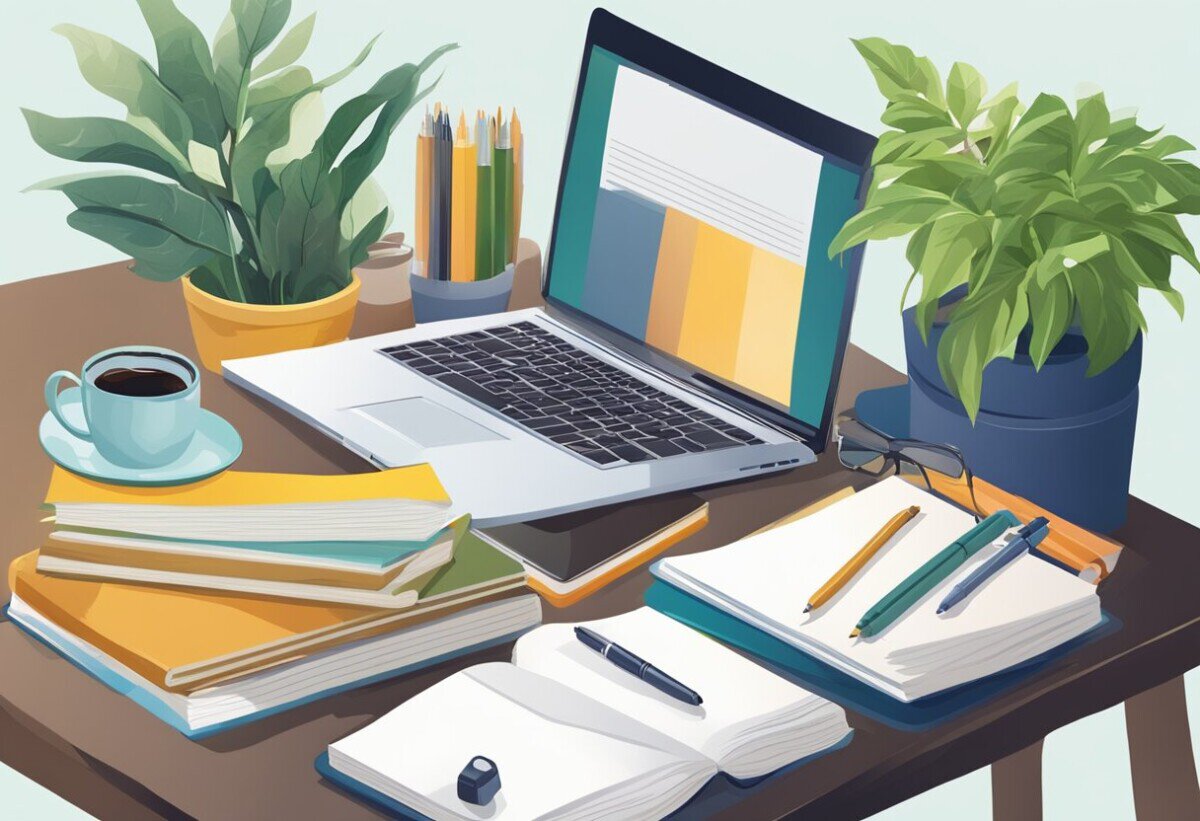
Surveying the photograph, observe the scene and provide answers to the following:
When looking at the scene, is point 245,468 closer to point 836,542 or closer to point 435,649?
point 435,649

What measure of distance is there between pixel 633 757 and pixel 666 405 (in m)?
0.79

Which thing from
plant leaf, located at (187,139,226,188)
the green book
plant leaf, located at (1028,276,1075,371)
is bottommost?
the green book

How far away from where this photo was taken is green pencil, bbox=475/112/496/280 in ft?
9.17

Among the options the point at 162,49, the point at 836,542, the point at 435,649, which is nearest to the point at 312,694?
the point at 435,649

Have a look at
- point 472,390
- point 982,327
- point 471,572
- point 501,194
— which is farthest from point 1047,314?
point 501,194

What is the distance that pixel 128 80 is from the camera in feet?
8.77

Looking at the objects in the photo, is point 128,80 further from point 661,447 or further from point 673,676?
point 673,676

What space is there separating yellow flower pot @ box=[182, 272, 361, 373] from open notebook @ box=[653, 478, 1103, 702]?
757 mm

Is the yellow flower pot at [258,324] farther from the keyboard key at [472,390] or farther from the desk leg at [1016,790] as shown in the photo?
the desk leg at [1016,790]

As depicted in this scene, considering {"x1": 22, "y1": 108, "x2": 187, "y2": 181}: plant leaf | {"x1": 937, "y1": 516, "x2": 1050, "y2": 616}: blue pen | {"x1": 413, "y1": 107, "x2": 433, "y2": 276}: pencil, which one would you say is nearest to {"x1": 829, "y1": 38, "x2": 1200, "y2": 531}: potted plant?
{"x1": 937, "y1": 516, "x2": 1050, "y2": 616}: blue pen

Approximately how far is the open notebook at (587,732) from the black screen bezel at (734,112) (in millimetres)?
515

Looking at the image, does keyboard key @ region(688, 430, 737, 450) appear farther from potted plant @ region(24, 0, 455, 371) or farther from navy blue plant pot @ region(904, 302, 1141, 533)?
potted plant @ region(24, 0, 455, 371)

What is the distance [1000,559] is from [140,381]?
0.94 meters

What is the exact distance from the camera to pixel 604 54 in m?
2.72
